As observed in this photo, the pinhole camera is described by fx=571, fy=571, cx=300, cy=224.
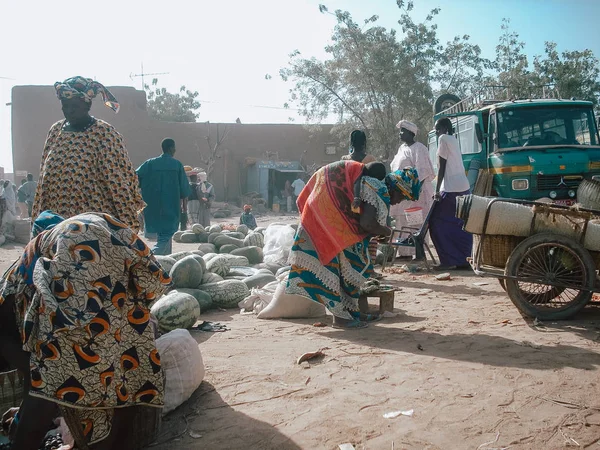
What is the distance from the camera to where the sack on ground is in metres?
5.44

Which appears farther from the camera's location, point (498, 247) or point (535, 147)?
point (535, 147)

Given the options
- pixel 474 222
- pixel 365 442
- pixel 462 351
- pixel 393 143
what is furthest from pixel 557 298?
pixel 393 143

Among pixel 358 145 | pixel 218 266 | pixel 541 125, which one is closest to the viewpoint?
pixel 358 145

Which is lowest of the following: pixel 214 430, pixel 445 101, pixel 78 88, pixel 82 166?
pixel 214 430

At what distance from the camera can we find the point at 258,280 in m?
6.97

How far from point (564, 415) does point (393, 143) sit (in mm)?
24178

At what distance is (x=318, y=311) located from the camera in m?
5.60

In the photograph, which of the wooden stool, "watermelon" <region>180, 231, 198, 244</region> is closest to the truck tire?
the wooden stool

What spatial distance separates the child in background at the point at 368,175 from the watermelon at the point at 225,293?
2092 millimetres

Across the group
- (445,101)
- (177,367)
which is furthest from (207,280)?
(445,101)

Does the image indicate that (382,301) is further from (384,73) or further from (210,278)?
(384,73)

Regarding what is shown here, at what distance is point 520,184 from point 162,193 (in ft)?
17.8

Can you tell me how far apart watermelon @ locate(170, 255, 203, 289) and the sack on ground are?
1.07 metres

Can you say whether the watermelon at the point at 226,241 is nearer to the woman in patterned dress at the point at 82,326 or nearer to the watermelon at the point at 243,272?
the watermelon at the point at 243,272
